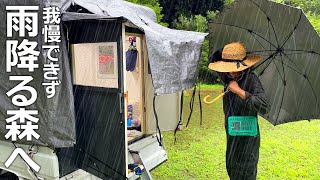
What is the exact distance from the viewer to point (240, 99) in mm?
3305

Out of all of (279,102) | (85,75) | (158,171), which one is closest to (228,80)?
(279,102)

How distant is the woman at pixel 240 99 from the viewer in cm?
319

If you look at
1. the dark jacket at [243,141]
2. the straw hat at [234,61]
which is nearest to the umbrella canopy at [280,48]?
the dark jacket at [243,141]

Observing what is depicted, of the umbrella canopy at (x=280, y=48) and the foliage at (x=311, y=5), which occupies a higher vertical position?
the foliage at (x=311, y=5)

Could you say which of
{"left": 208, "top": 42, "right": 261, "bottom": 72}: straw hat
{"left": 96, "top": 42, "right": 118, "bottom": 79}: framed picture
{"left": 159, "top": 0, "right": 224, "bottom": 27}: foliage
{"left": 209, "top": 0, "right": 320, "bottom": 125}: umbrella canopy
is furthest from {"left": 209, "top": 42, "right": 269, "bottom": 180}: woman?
{"left": 159, "top": 0, "right": 224, "bottom": 27}: foliage

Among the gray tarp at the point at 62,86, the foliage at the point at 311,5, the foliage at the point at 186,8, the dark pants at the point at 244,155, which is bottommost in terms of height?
the dark pants at the point at 244,155

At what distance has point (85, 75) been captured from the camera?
3.75 m

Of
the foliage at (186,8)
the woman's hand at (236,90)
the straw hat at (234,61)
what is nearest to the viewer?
the woman's hand at (236,90)

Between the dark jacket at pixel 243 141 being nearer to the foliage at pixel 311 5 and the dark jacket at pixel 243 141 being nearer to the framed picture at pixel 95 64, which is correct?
the framed picture at pixel 95 64

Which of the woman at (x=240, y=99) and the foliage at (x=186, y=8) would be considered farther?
the foliage at (x=186, y=8)

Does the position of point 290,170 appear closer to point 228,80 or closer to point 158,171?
point 158,171

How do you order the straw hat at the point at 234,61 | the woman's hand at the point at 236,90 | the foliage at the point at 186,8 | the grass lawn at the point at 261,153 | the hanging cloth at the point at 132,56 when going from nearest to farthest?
the woman's hand at the point at 236,90 < the straw hat at the point at 234,61 < the grass lawn at the point at 261,153 < the hanging cloth at the point at 132,56 < the foliage at the point at 186,8

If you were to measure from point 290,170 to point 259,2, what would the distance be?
3.23 meters

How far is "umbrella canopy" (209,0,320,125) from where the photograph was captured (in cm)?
339
